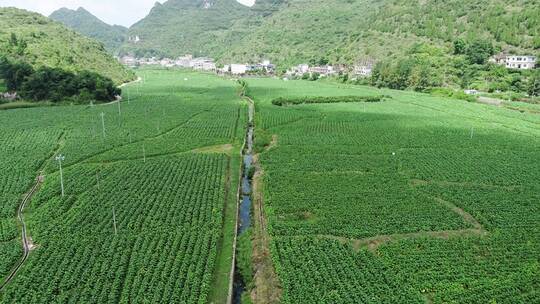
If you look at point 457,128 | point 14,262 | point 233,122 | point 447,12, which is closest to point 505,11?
point 447,12

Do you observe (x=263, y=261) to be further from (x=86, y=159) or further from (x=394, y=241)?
(x=86, y=159)

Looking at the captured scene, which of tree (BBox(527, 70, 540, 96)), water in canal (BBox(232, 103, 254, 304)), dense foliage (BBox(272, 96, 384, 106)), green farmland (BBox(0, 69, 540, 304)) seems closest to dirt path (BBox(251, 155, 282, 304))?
green farmland (BBox(0, 69, 540, 304))

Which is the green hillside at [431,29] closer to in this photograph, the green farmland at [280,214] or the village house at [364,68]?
the village house at [364,68]

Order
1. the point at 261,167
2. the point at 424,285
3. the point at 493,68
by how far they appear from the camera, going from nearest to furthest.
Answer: the point at 424,285, the point at 261,167, the point at 493,68

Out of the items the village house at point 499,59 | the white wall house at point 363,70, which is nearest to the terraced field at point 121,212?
the village house at point 499,59

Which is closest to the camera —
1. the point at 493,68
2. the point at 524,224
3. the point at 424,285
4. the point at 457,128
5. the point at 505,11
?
the point at 424,285

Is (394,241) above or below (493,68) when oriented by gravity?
below

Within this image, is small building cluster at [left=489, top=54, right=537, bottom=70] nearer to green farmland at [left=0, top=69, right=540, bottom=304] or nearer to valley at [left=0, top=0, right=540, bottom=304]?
valley at [left=0, top=0, right=540, bottom=304]
